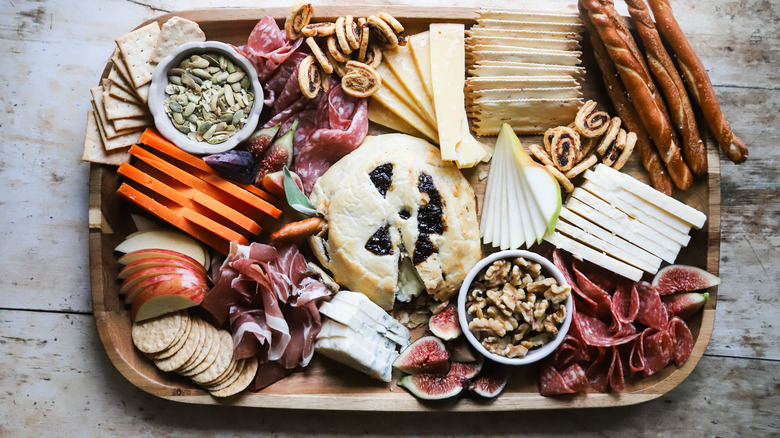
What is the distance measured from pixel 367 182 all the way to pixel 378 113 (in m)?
0.36

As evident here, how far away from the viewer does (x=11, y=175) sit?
227cm

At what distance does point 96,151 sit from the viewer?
2.05 metres

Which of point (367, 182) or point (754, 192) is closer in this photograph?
point (367, 182)

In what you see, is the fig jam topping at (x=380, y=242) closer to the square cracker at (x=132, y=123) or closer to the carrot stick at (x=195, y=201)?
the carrot stick at (x=195, y=201)

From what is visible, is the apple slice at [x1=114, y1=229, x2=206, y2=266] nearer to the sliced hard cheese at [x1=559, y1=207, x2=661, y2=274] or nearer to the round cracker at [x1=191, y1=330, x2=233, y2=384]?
the round cracker at [x1=191, y1=330, x2=233, y2=384]

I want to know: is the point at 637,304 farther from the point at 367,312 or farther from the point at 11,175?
the point at 11,175

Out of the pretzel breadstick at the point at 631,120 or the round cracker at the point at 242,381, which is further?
the pretzel breadstick at the point at 631,120

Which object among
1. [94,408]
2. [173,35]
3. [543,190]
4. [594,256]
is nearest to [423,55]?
[543,190]

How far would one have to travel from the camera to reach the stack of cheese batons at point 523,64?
217 cm

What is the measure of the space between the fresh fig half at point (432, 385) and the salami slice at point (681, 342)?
0.94 m

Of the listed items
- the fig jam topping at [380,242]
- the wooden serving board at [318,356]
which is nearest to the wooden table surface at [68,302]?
the wooden serving board at [318,356]

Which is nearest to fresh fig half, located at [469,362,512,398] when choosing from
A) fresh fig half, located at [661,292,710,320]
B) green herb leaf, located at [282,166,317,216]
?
fresh fig half, located at [661,292,710,320]

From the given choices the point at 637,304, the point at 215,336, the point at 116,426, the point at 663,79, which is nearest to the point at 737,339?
the point at 637,304

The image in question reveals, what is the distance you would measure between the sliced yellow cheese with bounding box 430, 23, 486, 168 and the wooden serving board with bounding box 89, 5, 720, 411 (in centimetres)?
12
